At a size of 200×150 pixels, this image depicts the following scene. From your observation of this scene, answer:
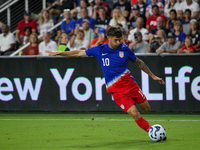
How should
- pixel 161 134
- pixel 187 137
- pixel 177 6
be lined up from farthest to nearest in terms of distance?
pixel 177 6 → pixel 187 137 → pixel 161 134

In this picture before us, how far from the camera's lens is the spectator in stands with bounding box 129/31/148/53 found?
11.4 meters

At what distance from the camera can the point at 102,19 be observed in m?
13.5

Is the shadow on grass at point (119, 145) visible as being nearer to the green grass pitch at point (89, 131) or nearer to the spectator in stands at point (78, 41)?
the green grass pitch at point (89, 131)

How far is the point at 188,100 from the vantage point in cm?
976

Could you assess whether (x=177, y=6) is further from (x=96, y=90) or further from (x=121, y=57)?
(x=121, y=57)

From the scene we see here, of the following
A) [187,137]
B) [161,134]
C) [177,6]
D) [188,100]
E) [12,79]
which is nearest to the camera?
[161,134]

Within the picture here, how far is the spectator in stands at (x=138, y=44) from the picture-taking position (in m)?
11.4

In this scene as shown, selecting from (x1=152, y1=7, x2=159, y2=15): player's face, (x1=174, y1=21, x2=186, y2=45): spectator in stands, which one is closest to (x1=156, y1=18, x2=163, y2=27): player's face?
(x1=174, y1=21, x2=186, y2=45): spectator in stands

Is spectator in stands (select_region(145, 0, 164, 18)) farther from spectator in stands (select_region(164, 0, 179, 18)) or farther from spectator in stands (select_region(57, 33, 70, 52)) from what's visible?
spectator in stands (select_region(57, 33, 70, 52))

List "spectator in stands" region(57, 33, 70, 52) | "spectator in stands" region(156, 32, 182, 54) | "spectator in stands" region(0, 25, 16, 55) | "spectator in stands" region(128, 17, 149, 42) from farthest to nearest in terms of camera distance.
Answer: "spectator in stands" region(0, 25, 16, 55) → "spectator in stands" region(128, 17, 149, 42) → "spectator in stands" region(156, 32, 182, 54) → "spectator in stands" region(57, 33, 70, 52)

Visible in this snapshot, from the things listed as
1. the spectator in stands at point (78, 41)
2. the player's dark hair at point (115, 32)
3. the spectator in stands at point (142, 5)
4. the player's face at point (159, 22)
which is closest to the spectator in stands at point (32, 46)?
the spectator in stands at point (78, 41)

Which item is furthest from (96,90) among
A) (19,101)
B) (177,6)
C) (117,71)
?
(177,6)

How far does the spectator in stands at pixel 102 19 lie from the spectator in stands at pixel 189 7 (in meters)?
2.77

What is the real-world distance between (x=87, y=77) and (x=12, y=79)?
2.37 metres
